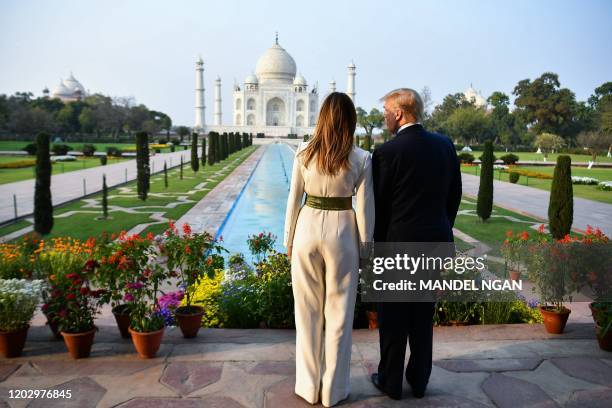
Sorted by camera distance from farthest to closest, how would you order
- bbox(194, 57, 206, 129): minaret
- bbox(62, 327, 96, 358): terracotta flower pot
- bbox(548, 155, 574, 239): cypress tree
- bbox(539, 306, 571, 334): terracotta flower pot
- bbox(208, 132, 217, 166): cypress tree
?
1. bbox(194, 57, 206, 129): minaret
2. bbox(208, 132, 217, 166): cypress tree
3. bbox(548, 155, 574, 239): cypress tree
4. bbox(539, 306, 571, 334): terracotta flower pot
5. bbox(62, 327, 96, 358): terracotta flower pot

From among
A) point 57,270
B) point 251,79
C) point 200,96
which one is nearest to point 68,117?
point 200,96

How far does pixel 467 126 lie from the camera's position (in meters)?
41.3

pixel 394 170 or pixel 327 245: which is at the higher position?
pixel 394 170

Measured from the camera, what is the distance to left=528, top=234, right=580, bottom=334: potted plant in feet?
11.1

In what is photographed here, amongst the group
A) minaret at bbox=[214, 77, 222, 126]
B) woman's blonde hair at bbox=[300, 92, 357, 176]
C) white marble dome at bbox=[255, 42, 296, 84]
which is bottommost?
woman's blonde hair at bbox=[300, 92, 357, 176]

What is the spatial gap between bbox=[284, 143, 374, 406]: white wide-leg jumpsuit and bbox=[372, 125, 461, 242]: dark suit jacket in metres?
0.10

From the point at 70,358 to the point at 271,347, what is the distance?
3.72 feet

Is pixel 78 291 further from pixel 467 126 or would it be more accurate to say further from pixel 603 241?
pixel 467 126

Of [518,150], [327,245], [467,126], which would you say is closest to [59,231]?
[327,245]

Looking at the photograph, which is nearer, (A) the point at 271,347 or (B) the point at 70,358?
(B) the point at 70,358

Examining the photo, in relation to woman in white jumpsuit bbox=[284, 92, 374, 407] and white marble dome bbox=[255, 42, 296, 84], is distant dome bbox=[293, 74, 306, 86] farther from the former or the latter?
woman in white jumpsuit bbox=[284, 92, 374, 407]

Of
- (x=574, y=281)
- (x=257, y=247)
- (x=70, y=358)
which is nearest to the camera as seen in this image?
(x=70, y=358)

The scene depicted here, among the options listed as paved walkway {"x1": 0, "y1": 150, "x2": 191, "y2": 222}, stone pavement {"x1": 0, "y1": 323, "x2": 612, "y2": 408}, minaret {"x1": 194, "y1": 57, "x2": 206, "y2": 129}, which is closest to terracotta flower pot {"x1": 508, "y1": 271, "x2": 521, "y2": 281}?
stone pavement {"x1": 0, "y1": 323, "x2": 612, "y2": 408}

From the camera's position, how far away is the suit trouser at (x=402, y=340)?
238cm
